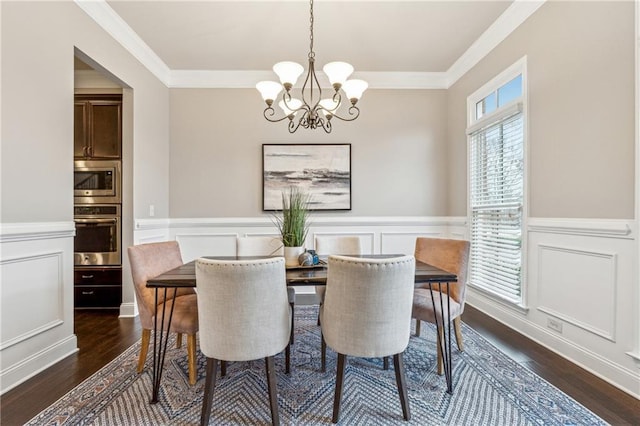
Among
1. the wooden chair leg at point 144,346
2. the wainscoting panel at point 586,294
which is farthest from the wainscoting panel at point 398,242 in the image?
the wooden chair leg at point 144,346

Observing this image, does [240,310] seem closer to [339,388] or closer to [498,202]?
[339,388]

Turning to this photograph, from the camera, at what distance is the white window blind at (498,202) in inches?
106

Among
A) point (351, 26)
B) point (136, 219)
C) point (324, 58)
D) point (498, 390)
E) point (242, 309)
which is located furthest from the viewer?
point (324, 58)

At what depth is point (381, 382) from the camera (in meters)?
1.89

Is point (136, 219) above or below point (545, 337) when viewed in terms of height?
above

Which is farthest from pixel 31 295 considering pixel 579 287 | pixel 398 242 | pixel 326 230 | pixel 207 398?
pixel 579 287

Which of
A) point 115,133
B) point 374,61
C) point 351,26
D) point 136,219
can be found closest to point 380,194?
point 374,61

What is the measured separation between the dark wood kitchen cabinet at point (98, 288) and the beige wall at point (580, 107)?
4071mm

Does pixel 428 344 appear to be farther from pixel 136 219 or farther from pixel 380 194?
pixel 136 219

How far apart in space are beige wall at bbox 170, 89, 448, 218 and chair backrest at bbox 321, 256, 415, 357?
2406mm

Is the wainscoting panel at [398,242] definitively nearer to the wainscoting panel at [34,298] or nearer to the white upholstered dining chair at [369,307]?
the white upholstered dining chair at [369,307]

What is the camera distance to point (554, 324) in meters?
2.28

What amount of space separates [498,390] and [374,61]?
329 centimetres

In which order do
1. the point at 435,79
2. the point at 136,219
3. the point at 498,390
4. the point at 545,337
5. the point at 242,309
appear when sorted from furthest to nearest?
the point at 435,79 → the point at 136,219 → the point at 545,337 → the point at 498,390 → the point at 242,309
